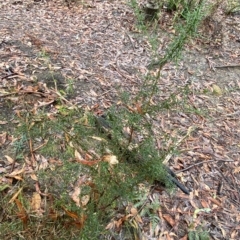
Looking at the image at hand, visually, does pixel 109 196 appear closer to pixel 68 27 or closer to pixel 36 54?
pixel 36 54

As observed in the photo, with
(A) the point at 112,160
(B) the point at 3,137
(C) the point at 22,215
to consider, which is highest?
(A) the point at 112,160

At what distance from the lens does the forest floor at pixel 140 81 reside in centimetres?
239

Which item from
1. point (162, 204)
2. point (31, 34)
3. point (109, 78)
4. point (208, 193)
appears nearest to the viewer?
point (162, 204)

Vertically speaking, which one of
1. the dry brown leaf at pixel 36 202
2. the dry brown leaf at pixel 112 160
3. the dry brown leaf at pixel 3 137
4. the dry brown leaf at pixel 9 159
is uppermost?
the dry brown leaf at pixel 112 160

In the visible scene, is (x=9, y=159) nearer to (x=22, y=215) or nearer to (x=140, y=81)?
(x=22, y=215)

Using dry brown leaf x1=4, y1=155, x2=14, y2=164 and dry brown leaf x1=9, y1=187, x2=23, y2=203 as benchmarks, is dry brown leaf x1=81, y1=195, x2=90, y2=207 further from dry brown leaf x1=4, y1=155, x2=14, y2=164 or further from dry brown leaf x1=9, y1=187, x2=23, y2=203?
dry brown leaf x1=4, y1=155, x2=14, y2=164

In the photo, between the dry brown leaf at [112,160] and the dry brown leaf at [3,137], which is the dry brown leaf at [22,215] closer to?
the dry brown leaf at [112,160]

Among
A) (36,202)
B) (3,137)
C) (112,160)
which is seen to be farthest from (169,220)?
(3,137)

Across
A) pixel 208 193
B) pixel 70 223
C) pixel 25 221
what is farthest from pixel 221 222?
pixel 25 221

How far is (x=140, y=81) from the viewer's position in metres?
3.49

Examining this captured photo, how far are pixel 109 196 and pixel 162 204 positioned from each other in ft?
2.17

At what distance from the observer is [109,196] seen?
1773mm

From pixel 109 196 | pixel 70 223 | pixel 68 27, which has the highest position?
pixel 109 196

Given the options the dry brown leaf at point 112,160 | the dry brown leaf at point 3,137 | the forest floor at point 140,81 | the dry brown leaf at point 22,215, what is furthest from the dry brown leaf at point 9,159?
the dry brown leaf at point 112,160
